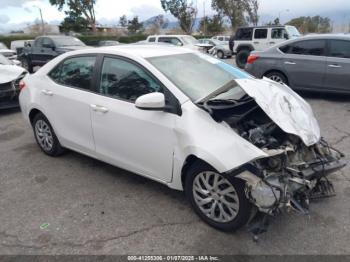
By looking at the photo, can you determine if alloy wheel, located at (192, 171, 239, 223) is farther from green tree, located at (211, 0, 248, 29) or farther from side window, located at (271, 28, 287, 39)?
green tree, located at (211, 0, 248, 29)

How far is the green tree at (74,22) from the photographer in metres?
48.7

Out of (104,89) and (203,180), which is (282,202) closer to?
(203,180)

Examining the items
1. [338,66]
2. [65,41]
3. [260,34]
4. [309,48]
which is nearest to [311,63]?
[309,48]

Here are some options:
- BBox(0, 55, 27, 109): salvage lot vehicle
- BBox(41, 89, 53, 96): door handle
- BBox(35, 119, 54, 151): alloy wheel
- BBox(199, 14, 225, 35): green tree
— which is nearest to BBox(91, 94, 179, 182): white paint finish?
BBox(41, 89, 53, 96): door handle

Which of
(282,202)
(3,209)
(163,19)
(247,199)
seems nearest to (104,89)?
(3,209)

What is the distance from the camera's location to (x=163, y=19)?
58.4 m

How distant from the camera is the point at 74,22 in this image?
49.0m

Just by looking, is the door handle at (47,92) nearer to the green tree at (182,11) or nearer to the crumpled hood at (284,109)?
the crumpled hood at (284,109)

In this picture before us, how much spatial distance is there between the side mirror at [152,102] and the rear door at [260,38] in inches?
618

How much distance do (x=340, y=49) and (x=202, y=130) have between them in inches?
230

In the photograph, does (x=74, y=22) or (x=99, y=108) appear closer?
(x=99, y=108)

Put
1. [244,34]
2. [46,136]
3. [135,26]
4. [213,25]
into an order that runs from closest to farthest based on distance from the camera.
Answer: [46,136] → [244,34] → [213,25] → [135,26]

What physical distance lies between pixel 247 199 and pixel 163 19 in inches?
2329

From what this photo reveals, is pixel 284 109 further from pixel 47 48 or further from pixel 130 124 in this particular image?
pixel 47 48
